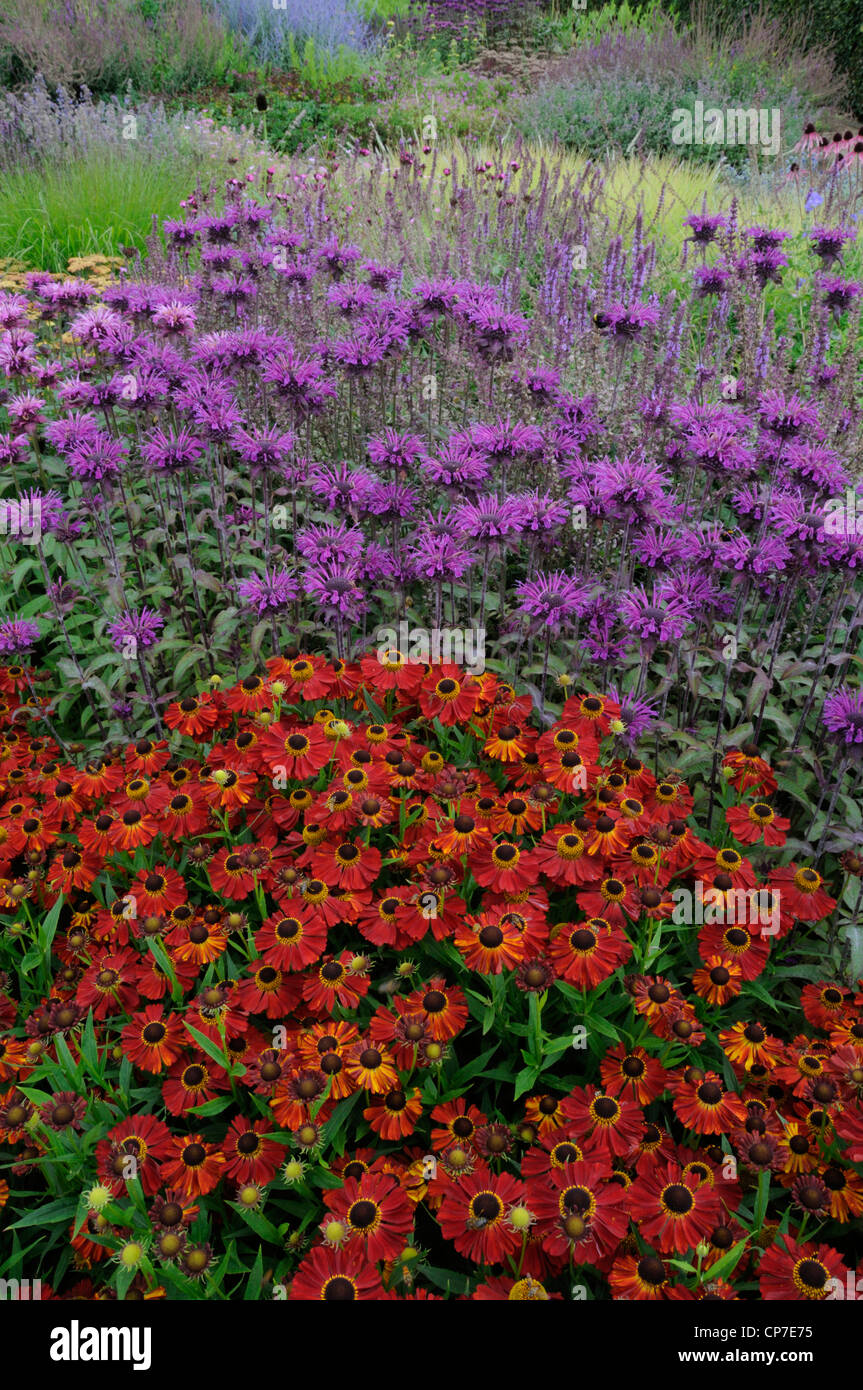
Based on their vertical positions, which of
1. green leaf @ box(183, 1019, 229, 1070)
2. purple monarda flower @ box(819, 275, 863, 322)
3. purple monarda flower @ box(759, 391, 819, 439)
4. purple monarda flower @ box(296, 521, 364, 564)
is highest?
purple monarda flower @ box(819, 275, 863, 322)

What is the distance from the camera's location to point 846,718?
200 centimetres

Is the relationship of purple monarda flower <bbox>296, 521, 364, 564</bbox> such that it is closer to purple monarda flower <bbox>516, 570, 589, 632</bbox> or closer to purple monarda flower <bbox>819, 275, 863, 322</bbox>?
purple monarda flower <bbox>516, 570, 589, 632</bbox>

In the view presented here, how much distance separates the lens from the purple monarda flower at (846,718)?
6.50ft

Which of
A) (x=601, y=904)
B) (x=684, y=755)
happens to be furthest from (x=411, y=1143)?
(x=684, y=755)

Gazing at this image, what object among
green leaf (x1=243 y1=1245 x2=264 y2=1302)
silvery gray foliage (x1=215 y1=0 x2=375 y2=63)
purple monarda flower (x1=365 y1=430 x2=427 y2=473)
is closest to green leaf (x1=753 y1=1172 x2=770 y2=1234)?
green leaf (x1=243 y1=1245 x2=264 y2=1302)

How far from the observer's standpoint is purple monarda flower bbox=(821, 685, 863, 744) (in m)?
1.98

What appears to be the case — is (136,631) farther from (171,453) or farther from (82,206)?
(82,206)

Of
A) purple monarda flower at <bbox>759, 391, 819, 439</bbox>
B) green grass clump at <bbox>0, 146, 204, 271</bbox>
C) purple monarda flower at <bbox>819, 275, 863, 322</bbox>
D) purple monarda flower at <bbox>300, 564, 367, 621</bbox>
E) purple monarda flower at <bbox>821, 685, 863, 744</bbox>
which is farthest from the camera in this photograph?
green grass clump at <bbox>0, 146, 204, 271</bbox>

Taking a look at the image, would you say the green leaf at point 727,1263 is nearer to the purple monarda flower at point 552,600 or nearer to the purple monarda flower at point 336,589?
the purple monarda flower at point 552,600

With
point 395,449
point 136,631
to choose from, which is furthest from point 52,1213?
point 395,449

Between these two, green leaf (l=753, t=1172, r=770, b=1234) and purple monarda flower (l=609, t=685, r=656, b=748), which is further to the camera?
purple monarda flower (l=609, t=685, r=656, b=748)

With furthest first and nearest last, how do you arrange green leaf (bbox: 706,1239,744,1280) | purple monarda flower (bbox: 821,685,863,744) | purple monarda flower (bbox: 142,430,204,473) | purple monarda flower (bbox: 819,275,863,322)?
purple monarda flower (bbox: 819,275,863,322) → purple monarda flower (bbox: 142,430,204,473) → purple monarda flower (bbox: 821,685,863,744) → green leaf (bbox: 706,1239,744,1280)

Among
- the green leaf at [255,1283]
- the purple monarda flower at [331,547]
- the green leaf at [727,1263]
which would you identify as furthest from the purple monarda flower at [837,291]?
the green leaf at [255,1283]

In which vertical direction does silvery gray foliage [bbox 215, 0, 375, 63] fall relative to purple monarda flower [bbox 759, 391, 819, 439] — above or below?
above
